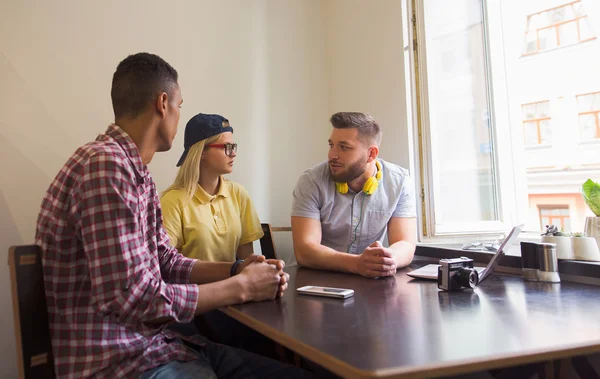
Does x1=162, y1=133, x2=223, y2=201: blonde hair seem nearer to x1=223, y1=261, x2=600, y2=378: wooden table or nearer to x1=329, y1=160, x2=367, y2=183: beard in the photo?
x1=329, y1=160, x2=367, y2=183: beard

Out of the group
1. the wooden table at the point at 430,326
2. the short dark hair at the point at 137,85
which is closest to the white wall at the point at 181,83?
the short dark hair at the point at 137,85

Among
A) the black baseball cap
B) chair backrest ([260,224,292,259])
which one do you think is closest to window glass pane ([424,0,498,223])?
chair backrest ([260,224,292,259])

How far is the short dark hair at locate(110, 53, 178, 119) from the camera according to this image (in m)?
1.23

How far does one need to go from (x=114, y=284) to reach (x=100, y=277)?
0.04 meters

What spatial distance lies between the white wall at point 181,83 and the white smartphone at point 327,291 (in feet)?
4.71

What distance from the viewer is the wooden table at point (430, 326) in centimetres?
67

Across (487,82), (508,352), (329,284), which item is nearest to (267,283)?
(329,284)

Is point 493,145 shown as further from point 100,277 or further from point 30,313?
point 30,313

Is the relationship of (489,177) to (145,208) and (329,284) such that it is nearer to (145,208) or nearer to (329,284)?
(329,284)

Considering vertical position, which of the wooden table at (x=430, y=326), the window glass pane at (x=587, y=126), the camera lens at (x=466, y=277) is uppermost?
the window glass pane at (x=587, y=126)

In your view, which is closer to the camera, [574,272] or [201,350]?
[201,350]

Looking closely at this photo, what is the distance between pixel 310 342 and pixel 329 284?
0.61 m

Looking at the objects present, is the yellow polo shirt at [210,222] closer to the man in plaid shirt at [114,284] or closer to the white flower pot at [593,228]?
the man in plaid shirt at [114,284]

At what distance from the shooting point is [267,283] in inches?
46.7
